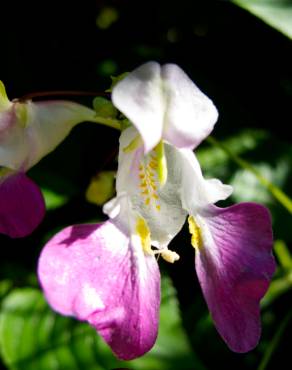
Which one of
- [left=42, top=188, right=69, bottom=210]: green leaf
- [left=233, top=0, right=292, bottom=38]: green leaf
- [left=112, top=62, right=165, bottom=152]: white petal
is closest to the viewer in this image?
[left=112, top=62, right=165, bottom=152]: white petal

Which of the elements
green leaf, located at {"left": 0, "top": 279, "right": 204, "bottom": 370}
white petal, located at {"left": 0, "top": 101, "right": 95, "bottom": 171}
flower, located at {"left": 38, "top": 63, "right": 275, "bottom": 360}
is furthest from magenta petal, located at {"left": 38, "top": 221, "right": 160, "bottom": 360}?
green leaf, located at {"left": 0, "top": 279, "right": 204, "bottom": 370}

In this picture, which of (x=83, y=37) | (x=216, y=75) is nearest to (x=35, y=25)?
(x=83, y=37)

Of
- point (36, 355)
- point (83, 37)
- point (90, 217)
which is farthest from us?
point (83, 37)

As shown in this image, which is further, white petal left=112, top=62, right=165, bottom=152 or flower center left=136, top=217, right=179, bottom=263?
flower center left=136, top=217, right=179, bottom=263

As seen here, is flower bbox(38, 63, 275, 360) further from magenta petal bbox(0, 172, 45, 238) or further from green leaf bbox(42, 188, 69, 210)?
green leaf bbox(42, 188, 69, 210)

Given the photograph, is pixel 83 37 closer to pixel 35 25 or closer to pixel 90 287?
pixel 35 25

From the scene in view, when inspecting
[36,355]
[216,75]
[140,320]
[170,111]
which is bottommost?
[36,355]

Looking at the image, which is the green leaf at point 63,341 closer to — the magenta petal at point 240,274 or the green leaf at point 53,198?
the green leaf at point 53,198
